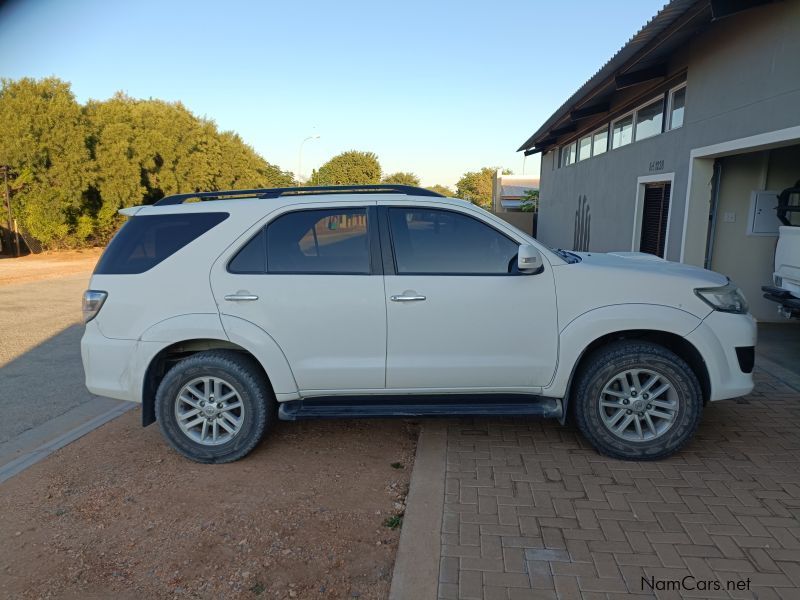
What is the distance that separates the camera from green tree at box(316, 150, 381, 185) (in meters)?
61.1

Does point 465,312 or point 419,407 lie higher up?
point 465,312

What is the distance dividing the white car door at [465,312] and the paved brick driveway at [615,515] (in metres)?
0.64

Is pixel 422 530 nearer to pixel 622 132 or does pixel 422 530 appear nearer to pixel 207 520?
pixel 207 520

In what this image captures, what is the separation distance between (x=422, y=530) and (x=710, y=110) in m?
6.94

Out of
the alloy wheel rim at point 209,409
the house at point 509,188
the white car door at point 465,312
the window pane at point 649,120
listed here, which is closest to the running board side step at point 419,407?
the white car door at point 465,312

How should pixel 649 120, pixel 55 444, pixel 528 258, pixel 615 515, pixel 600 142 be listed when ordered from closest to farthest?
1. pixel 615 515
2. pixel 528 258
3. pixel 55 444
4. pixel 649 120
5. pixel 600 142

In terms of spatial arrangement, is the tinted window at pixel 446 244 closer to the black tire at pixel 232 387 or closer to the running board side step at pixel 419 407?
the running board side step at pixel 419 407

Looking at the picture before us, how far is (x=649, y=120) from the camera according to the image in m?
9.79

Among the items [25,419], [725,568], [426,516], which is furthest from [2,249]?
[725,568]

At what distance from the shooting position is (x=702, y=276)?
389 cm

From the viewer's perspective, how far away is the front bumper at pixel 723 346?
3.76 metres

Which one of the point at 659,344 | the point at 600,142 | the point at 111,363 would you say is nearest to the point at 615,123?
the point at 600,142

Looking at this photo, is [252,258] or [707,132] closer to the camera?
[252,258]

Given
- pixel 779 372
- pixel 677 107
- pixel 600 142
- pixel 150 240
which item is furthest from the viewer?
pixel 600 142
